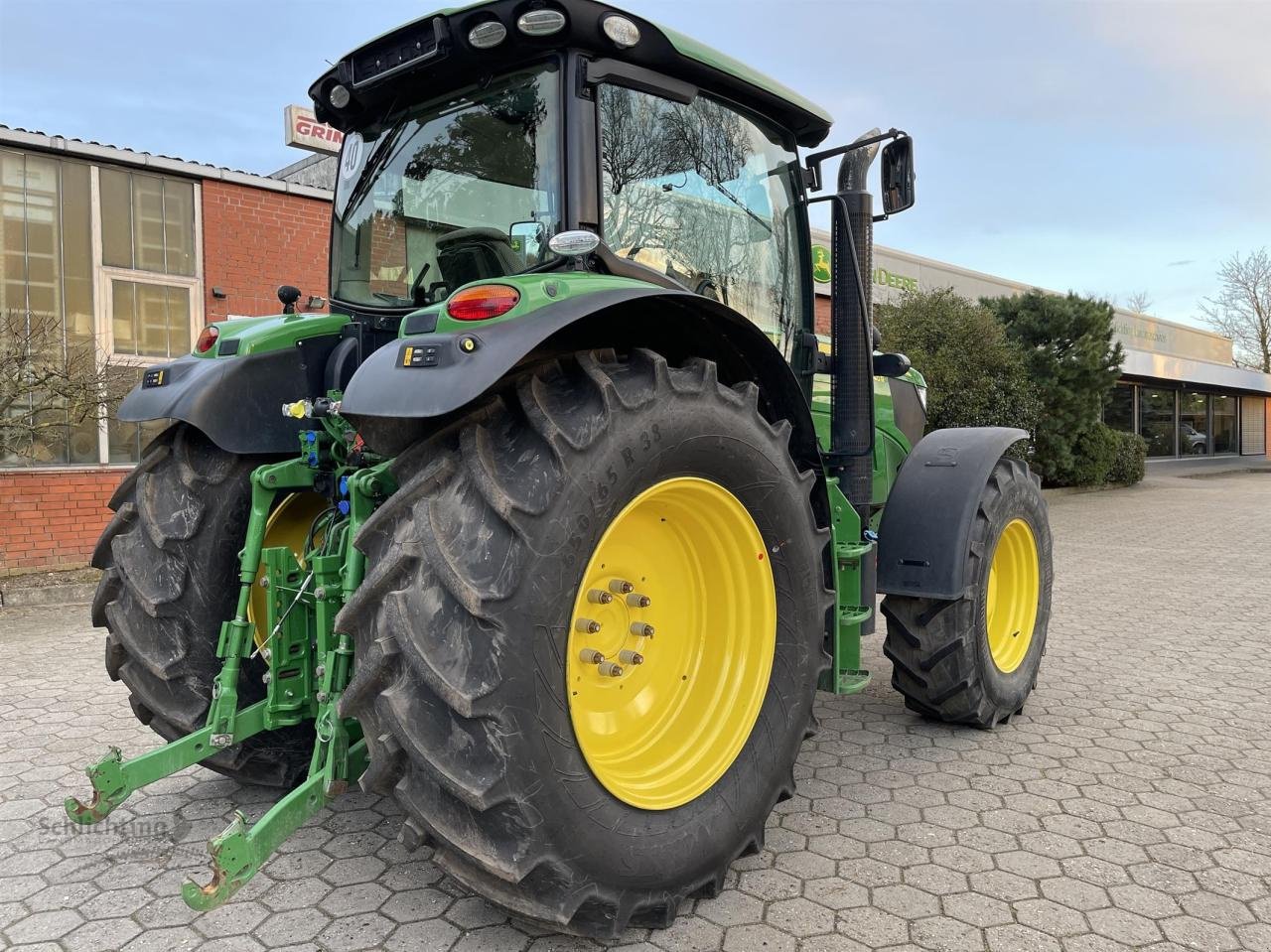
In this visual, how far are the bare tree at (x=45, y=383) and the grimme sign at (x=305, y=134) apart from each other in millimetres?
3150

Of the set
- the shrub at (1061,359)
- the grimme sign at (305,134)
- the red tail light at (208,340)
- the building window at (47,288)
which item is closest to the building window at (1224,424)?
the shrub at (1061,359)

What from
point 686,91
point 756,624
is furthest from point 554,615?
point 686,91

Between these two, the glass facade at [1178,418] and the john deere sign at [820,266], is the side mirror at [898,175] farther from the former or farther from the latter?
the glass facade at [1178,418]

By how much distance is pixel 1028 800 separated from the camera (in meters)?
3.26

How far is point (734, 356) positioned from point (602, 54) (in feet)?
3.30

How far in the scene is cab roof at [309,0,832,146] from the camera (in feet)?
8.53

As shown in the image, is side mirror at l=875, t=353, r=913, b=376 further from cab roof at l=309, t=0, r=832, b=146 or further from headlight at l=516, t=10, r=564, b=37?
headlight at l=516, t=10, r=564, b=37

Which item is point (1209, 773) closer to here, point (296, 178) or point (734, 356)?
point (734, 356)

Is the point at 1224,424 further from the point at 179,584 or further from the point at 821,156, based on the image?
the point at 179,584

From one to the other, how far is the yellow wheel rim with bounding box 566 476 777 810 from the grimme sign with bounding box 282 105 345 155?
835 centimetres

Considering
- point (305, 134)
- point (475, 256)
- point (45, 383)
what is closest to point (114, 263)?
point (45, 383)

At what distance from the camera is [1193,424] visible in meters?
34.2

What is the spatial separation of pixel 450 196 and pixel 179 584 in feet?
5.16
